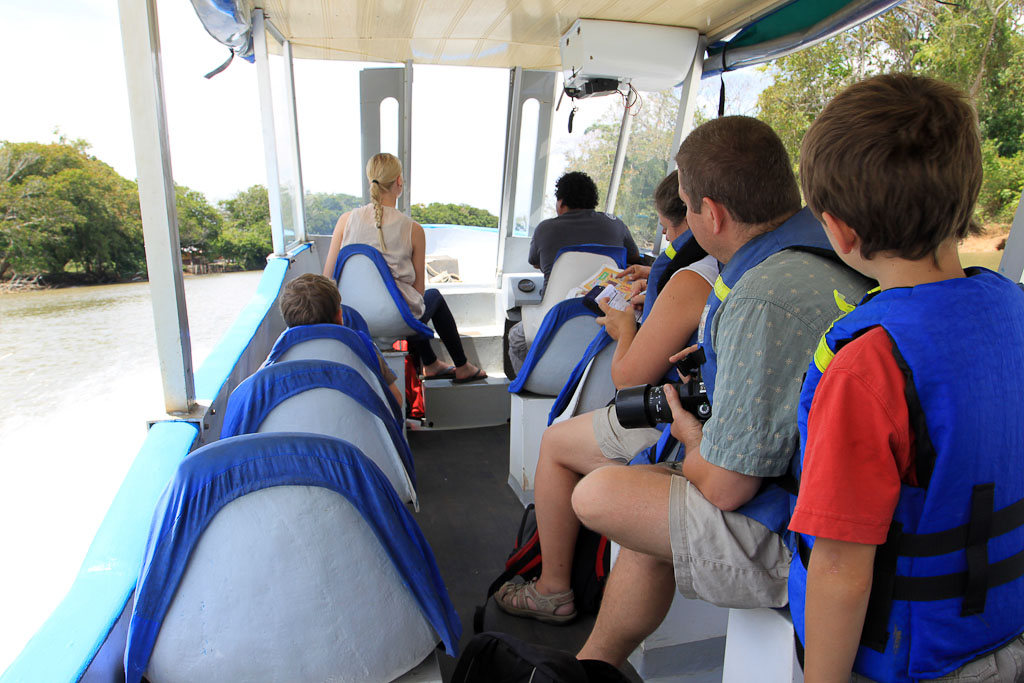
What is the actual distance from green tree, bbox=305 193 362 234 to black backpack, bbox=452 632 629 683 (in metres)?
4.48

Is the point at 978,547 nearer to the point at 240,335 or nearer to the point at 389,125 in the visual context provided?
the point at 240,335

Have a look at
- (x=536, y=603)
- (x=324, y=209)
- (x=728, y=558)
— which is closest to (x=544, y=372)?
(x=536, y=603)

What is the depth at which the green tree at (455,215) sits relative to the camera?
6102 mm

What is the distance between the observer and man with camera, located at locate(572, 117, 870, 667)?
1.16 meters

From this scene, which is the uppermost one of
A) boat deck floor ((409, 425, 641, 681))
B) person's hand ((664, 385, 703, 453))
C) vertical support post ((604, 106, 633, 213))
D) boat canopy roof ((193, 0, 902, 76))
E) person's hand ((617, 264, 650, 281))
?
boat canopy roof ((193, 0, 902, 76))

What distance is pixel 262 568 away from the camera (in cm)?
97

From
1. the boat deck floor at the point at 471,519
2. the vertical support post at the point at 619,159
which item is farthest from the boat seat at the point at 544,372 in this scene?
the vertical support post at the point at 619,159

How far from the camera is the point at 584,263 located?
298 centimetres

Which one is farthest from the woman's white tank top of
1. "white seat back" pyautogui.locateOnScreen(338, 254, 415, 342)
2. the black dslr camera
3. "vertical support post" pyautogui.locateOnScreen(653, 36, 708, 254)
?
the black dslr camera

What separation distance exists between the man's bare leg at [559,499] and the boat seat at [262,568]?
106 cm

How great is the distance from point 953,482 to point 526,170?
500 centimetres

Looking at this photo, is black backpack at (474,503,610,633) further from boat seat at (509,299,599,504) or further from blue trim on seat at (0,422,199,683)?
blue trim on seat at (0,422,199,683)

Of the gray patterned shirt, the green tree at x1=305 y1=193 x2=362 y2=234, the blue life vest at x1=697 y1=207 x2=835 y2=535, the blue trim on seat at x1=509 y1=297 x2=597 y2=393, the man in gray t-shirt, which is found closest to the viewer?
the gray patterned shirt

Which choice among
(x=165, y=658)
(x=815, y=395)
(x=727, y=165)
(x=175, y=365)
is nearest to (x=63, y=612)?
(x=165, y=658)
